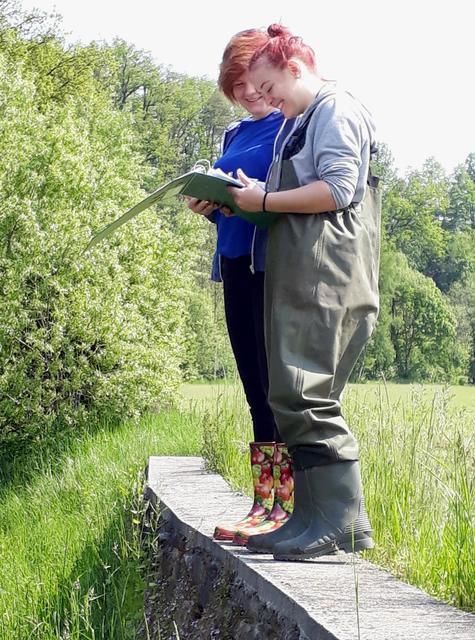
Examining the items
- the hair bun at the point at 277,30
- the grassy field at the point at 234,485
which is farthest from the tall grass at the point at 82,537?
the hair bun at the point at 277,30

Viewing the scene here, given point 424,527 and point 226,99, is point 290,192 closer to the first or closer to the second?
point 226,99

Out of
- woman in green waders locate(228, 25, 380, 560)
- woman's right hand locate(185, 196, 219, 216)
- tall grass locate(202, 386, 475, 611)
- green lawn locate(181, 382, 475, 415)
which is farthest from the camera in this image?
green lawn locate(181, 382, 475, 415)

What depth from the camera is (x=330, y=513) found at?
357 centimetres

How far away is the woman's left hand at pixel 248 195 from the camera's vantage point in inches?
142

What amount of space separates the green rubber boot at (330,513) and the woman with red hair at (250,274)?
0.48 m

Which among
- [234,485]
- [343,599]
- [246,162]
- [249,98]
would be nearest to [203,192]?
[246,162]

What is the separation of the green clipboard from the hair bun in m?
0.51

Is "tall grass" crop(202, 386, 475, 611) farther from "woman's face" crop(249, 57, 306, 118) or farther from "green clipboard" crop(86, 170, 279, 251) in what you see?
"woman's face" crop(249, 57, 306, 118)

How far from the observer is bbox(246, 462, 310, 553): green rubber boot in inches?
142

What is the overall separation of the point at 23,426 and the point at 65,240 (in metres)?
2.29

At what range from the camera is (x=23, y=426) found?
13.7 m

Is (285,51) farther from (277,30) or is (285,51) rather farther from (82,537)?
(82,537)

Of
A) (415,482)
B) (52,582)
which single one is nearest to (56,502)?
(52,582)

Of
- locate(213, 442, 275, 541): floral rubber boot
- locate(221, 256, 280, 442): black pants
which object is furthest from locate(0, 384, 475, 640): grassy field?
locate(221, 256, 280, 442): black pants
